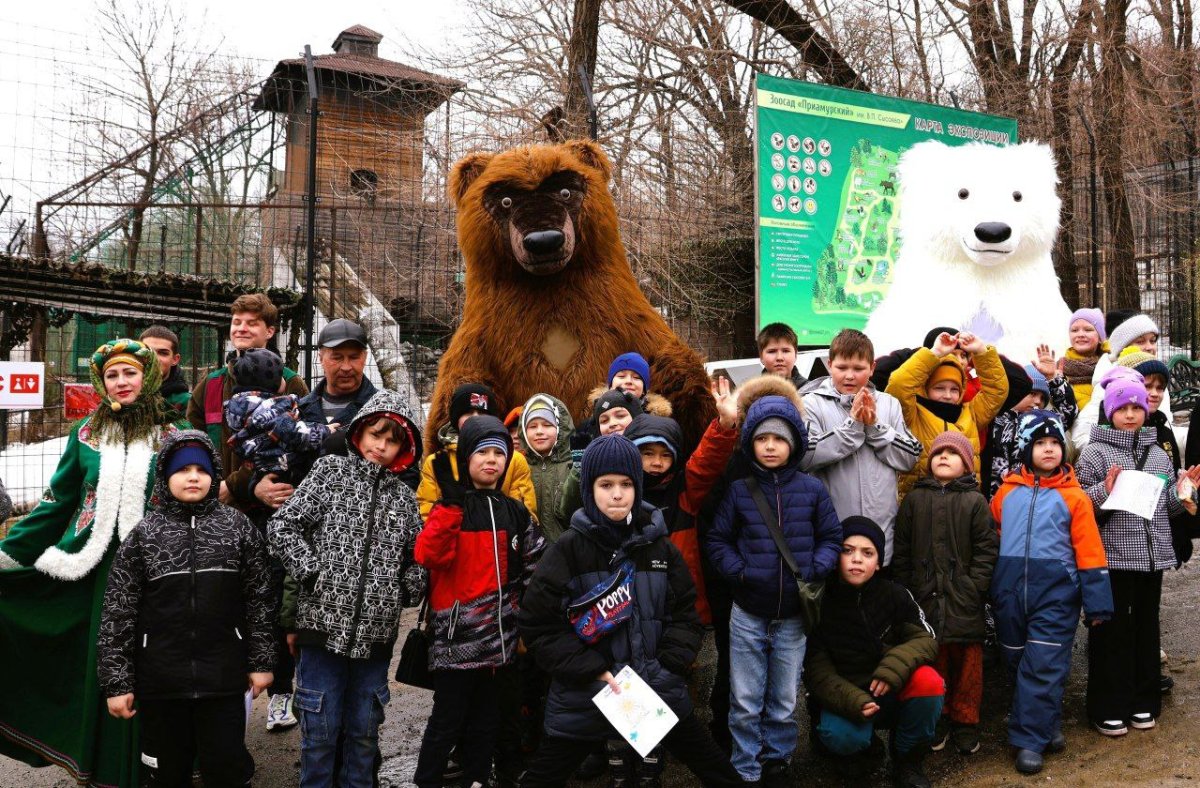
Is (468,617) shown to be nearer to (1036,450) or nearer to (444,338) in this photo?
(1036,450)

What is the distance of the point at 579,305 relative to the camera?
14.2ft

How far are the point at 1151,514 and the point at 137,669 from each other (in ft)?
12.3

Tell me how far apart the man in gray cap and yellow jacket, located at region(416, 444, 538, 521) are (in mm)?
737

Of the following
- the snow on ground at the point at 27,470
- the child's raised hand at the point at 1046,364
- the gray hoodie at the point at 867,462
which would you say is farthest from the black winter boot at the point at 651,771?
the snow on ground at the point at 27,470

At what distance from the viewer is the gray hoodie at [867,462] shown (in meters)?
3.71

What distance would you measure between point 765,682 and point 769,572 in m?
0.42

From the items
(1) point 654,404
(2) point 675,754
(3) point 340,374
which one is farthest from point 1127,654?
(3) point 340,374

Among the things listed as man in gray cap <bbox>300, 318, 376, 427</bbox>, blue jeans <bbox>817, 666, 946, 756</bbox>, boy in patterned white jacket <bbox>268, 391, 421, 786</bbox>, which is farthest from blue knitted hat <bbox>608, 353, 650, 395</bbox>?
blue jeans <bbox>817, 666, 946, 756</bbox>

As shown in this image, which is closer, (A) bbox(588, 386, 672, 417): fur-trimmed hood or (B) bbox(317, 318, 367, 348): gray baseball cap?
(A) bbox(588, 386, 672, 417): fur-trimmed hood

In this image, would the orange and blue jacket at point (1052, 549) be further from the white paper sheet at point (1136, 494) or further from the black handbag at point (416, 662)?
the black handbag at point (416, 662)

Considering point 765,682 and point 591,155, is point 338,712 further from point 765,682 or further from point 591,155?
point 591,155

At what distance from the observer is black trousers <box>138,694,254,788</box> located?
3064mm

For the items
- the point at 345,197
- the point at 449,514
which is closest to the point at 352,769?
the point at 449,514

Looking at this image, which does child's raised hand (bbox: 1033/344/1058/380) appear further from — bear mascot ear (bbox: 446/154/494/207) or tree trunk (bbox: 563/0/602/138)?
tree trunk (bbox: 563/0/602/138)
